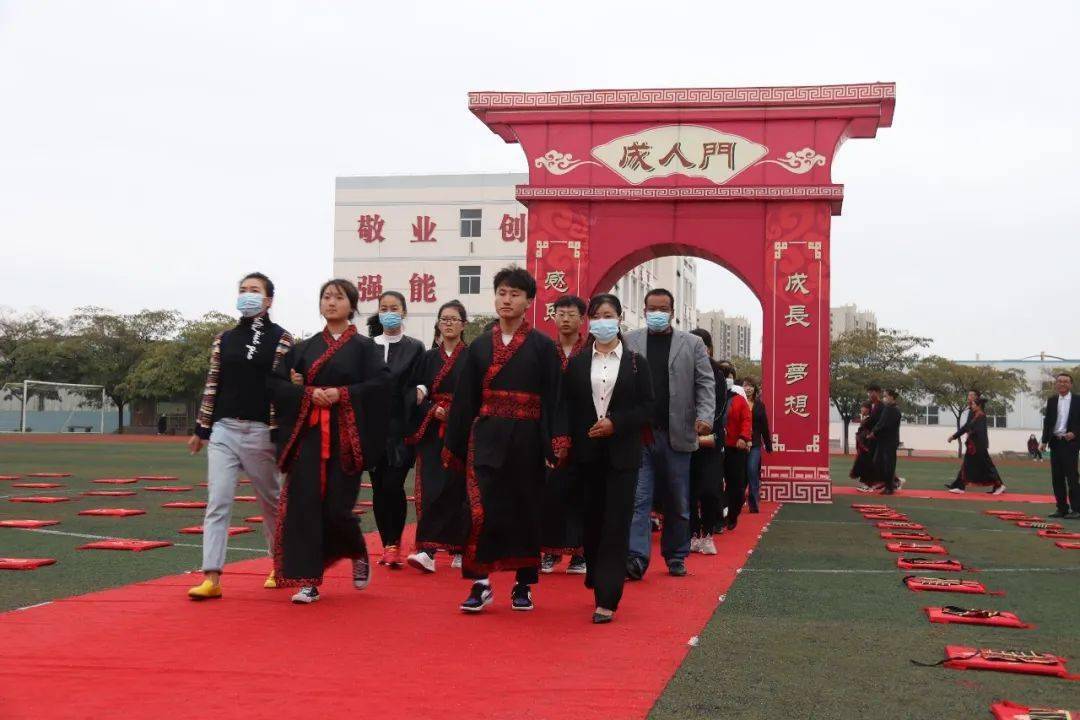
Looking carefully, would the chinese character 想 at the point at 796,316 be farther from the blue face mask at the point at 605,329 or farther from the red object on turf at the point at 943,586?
the blue face mask at the point at 605,329

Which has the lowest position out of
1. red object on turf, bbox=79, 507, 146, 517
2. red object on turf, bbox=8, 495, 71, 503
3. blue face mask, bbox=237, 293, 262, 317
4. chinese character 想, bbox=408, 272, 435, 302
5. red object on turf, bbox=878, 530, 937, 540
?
red object on turf, bbox=878, 530, 937, 540

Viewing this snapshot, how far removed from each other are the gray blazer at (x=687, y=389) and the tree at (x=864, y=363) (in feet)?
136

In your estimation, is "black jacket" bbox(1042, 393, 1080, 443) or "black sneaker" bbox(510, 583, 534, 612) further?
"black jacket" bbox(1042, 393, 1080, 443)

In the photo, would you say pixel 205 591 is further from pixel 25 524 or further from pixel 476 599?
pixel 25 524

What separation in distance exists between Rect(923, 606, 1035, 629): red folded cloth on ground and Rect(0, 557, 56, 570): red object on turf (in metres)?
5.20

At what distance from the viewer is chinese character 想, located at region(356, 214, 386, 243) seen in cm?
5275

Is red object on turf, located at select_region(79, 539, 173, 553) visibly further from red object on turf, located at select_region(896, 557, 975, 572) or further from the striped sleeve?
red object on turf, located at select_region(896, 557, 975, 572)

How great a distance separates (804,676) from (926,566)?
3926mm

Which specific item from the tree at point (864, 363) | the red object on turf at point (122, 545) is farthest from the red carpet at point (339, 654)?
the tree at point (864, 363)

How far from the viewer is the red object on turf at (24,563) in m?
6.79

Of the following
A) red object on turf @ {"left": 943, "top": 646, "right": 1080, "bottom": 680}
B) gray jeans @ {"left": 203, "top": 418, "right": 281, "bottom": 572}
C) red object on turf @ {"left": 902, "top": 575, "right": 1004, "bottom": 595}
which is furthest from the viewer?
red object on turf @ {"left": 902, "top": 575, "right": 1004, "bottom": 595}

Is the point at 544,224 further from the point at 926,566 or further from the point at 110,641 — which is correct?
the point at 110,641

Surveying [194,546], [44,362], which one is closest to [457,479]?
[194,546]

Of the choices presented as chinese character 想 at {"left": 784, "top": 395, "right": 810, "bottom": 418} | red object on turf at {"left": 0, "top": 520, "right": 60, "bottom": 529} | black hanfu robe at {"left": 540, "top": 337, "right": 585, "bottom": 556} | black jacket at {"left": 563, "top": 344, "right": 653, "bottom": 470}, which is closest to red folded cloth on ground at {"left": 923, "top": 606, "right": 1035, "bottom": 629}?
black jacket at {"left": 563, "top": 344, "right": 653, "bottom": 470}
